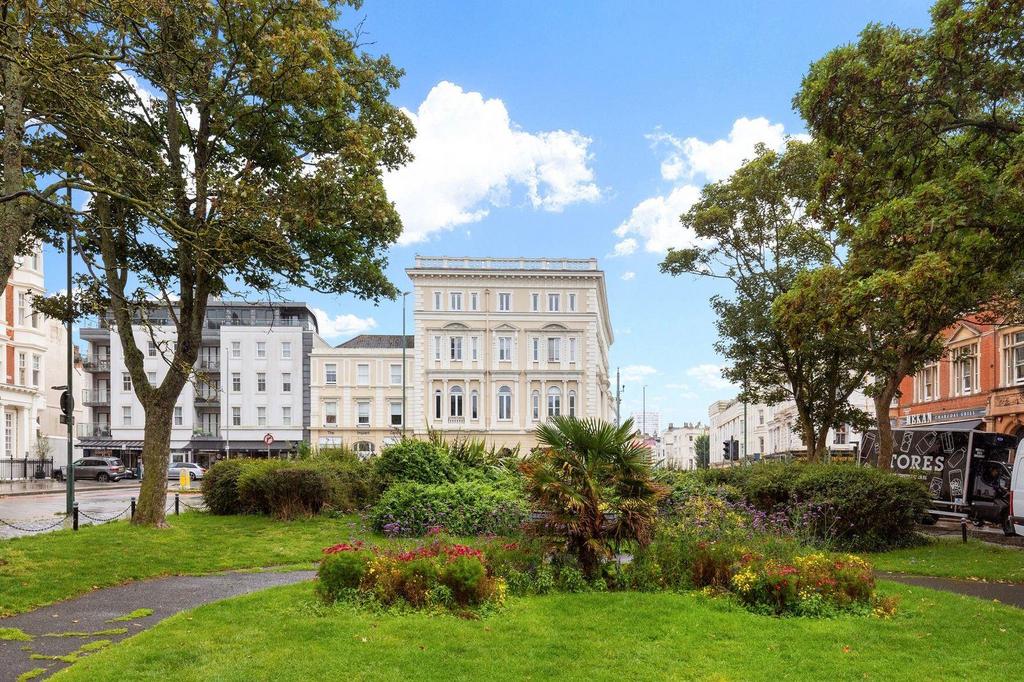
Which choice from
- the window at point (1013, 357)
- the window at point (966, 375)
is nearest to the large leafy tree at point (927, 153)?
the window at point (1013, 357)

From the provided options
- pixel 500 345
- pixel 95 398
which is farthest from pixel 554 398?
pixel 95 398

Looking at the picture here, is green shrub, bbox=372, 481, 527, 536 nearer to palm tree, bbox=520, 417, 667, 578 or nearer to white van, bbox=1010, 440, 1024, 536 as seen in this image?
palm tree, bbox=520, 417, 667, 578

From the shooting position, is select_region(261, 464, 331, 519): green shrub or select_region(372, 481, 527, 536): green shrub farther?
select_region(261, 464, 331, 519): green shrub

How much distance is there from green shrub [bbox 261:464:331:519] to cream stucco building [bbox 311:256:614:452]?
161ft

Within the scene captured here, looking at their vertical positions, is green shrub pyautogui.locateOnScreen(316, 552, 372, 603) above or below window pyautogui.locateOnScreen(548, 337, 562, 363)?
below

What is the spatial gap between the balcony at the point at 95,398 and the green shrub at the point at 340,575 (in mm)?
75265

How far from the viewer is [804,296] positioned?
43.0 ft

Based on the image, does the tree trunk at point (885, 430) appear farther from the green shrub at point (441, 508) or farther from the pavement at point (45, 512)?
the pavement at point (45, 512)

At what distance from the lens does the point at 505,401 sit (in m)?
70.6

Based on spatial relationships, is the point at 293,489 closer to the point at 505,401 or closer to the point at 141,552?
the point at 141,552

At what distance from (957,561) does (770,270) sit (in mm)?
12928

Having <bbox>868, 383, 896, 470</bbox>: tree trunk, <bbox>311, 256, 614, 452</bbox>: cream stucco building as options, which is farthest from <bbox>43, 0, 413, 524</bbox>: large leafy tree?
<bbox>311, 256, 614, 452</bbox>: cream stucco building

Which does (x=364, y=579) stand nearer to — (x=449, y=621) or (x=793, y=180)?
(x=449, y=621)

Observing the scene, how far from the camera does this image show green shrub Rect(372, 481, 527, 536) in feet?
54.0
